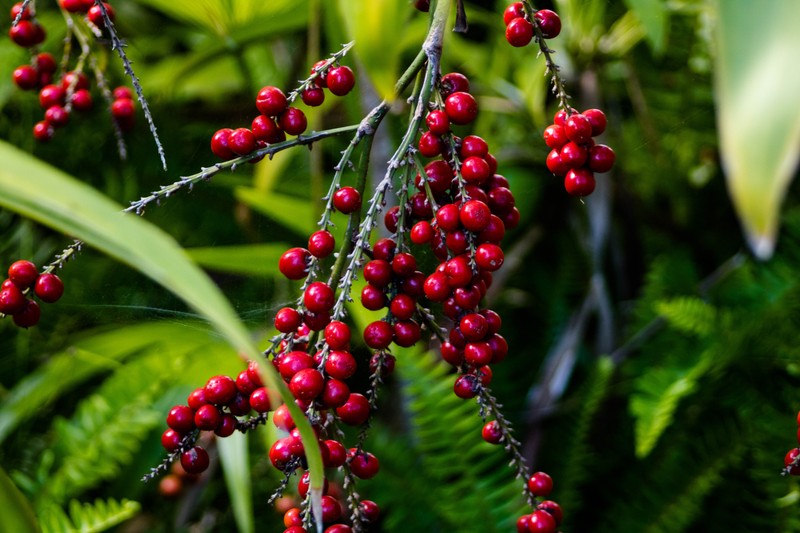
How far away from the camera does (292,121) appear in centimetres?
40

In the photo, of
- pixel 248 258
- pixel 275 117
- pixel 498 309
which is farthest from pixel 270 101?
pixel 498 309

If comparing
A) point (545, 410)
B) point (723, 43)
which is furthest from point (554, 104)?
point (723, 43)

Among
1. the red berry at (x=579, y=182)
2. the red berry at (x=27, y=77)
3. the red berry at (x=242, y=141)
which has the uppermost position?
the red berry at (x=27, y=77)

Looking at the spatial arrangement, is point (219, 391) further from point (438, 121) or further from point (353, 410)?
point (438, 121)

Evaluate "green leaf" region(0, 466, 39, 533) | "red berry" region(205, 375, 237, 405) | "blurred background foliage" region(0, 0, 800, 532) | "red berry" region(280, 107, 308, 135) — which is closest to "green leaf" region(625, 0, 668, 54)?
"blurred background foliage" region(0, 0, 800, 532)

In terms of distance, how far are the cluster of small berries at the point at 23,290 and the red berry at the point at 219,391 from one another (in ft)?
0.36

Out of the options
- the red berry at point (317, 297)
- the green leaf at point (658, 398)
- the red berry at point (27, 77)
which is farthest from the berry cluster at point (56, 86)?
the green leaf at point (658, 398)

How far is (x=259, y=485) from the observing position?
961 millimetres

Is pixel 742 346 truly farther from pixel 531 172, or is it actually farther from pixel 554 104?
pixel 554 104

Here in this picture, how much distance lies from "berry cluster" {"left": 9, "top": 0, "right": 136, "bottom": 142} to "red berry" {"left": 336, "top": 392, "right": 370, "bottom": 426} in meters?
0.35

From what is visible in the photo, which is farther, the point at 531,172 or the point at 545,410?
the point at 531,172

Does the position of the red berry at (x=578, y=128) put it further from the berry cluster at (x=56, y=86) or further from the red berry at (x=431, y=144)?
the berry cluster at (x=56, y=86)

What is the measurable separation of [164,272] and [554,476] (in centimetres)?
79

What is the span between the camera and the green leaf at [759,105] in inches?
7.8
